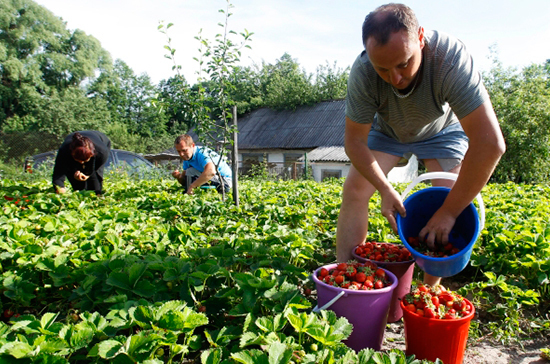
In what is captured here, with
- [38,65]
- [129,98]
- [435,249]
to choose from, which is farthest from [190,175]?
[129,98]

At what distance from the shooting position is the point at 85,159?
4344 millimetres

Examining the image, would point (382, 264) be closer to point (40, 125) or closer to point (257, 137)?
point (257, 137)

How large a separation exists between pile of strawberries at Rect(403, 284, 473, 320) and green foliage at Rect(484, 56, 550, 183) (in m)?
16.1

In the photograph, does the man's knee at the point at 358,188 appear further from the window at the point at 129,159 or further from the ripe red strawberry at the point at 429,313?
the window at the point at 129,159

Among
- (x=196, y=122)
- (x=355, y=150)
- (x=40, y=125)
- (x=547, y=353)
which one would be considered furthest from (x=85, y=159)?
(x=40, y=125)

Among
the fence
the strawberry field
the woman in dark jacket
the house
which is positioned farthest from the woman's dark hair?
the fence

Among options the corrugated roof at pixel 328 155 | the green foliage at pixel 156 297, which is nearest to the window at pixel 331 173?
the corrugated roof at pixel 328 155

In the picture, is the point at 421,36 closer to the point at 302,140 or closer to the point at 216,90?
the point at 216,90

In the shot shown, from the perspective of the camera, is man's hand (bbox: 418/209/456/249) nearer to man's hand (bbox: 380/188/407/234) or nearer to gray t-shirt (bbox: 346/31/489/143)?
man's hand (bbox: 380/188/407/234)

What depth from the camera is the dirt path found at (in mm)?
1712

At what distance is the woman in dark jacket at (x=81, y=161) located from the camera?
14.0ft

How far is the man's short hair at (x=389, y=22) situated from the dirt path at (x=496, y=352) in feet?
4.66

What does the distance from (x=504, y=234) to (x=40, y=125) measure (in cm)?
3157

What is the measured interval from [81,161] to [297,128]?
1969 centimetres
